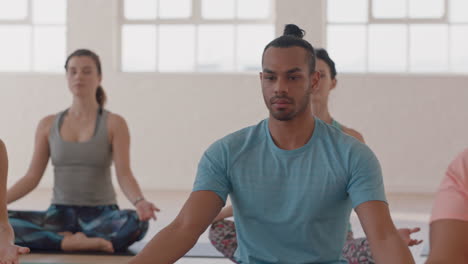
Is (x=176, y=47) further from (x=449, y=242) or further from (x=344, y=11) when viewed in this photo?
(x=449, y=242)

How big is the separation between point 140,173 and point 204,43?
1354 millimetres

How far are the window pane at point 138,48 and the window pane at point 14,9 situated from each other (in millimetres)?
989

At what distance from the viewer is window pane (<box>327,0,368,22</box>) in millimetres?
7402

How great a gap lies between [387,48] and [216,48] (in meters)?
1.58

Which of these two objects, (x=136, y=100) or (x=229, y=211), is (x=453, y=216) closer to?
(x=229, y=211)

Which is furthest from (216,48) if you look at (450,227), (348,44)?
(450,227)

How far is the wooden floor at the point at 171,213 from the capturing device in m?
3.62

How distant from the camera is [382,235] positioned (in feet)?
6.12

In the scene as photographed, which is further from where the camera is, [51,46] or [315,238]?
[51,46]

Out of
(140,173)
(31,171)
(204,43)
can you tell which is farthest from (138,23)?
(31,171)

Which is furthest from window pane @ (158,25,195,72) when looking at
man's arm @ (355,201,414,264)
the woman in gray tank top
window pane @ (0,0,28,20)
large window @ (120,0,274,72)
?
man's arm @ (355,201,414,264)

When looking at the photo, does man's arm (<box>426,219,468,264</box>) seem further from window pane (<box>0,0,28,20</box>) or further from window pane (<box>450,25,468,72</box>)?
window pane (<box>0,0,28,20</box>)

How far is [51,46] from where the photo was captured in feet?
25.3

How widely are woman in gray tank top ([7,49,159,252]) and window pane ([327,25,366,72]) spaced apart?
3883 millimetres
